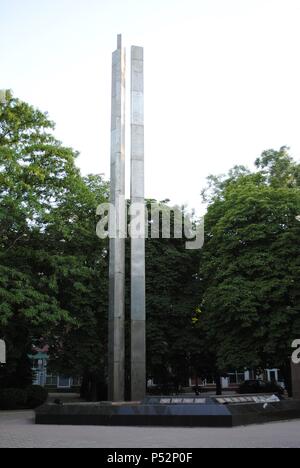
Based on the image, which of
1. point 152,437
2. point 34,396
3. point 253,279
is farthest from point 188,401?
point 34,396

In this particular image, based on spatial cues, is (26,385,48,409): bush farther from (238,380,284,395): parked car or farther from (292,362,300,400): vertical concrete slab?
(238,380,284,395): parked car

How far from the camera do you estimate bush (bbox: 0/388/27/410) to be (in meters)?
27.8

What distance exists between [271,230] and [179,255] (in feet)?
18.7

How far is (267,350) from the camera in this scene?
2619 cm

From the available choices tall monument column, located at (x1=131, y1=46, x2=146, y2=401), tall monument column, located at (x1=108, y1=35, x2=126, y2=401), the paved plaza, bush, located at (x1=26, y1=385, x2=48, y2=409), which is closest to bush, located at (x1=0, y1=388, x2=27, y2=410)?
bush, located at (x1=26, y1=385, x2=48, y2=409)

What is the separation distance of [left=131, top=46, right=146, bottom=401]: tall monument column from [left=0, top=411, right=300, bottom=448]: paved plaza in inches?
256

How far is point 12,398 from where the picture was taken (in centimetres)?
2792

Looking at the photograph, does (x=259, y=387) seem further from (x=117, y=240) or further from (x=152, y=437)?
(x=152, y=437)

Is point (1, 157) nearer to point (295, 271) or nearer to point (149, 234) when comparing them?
point (149, 234)

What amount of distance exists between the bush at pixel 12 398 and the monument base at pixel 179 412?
8.67 meters

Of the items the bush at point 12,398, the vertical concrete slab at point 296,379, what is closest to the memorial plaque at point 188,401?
the vertical concrete slab at point 296,379

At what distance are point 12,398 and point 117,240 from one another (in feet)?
33.2

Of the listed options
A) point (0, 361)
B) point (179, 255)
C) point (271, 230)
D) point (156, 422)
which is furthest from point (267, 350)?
point (0, 361)

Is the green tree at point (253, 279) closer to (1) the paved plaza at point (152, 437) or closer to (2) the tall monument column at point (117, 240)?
(2) the tall monument column at point (117, 240)
